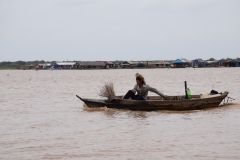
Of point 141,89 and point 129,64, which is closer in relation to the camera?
point 141,89

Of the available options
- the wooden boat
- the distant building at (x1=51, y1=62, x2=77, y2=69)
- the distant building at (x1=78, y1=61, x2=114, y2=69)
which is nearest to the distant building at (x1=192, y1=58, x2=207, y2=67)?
the distant building at (x1=78, y1=61, x2=114, y2=69)

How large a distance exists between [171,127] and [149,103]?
267cm

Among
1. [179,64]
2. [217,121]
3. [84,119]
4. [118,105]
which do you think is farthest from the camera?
[179,64]

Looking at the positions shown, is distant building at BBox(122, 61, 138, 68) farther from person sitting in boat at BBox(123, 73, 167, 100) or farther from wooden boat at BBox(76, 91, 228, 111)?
person sitting in boat at BBox(123, 73, 167, 100)

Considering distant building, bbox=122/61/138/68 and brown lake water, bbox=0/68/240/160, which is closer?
brown lake water, bbox=0/68/240/160

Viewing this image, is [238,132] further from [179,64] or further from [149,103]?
[179,64]

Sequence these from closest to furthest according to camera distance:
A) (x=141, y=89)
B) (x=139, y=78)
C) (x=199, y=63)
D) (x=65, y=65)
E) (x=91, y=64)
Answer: (x=139, y=78), (x=141, y=89), (x=91, y=64), (x=65, y=65), (x=199, y=63)

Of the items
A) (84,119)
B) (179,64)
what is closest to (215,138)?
(84,119)

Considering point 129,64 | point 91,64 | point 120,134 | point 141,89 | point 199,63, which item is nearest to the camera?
point 120,134

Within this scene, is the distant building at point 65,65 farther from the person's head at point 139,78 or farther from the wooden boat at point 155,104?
the person's head at point 139,78

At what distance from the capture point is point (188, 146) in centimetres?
834

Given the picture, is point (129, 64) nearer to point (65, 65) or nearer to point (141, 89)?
point (65, 65)

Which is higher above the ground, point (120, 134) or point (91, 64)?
point (91, 64)

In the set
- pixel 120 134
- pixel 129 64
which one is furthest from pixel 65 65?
pixel 120 134
